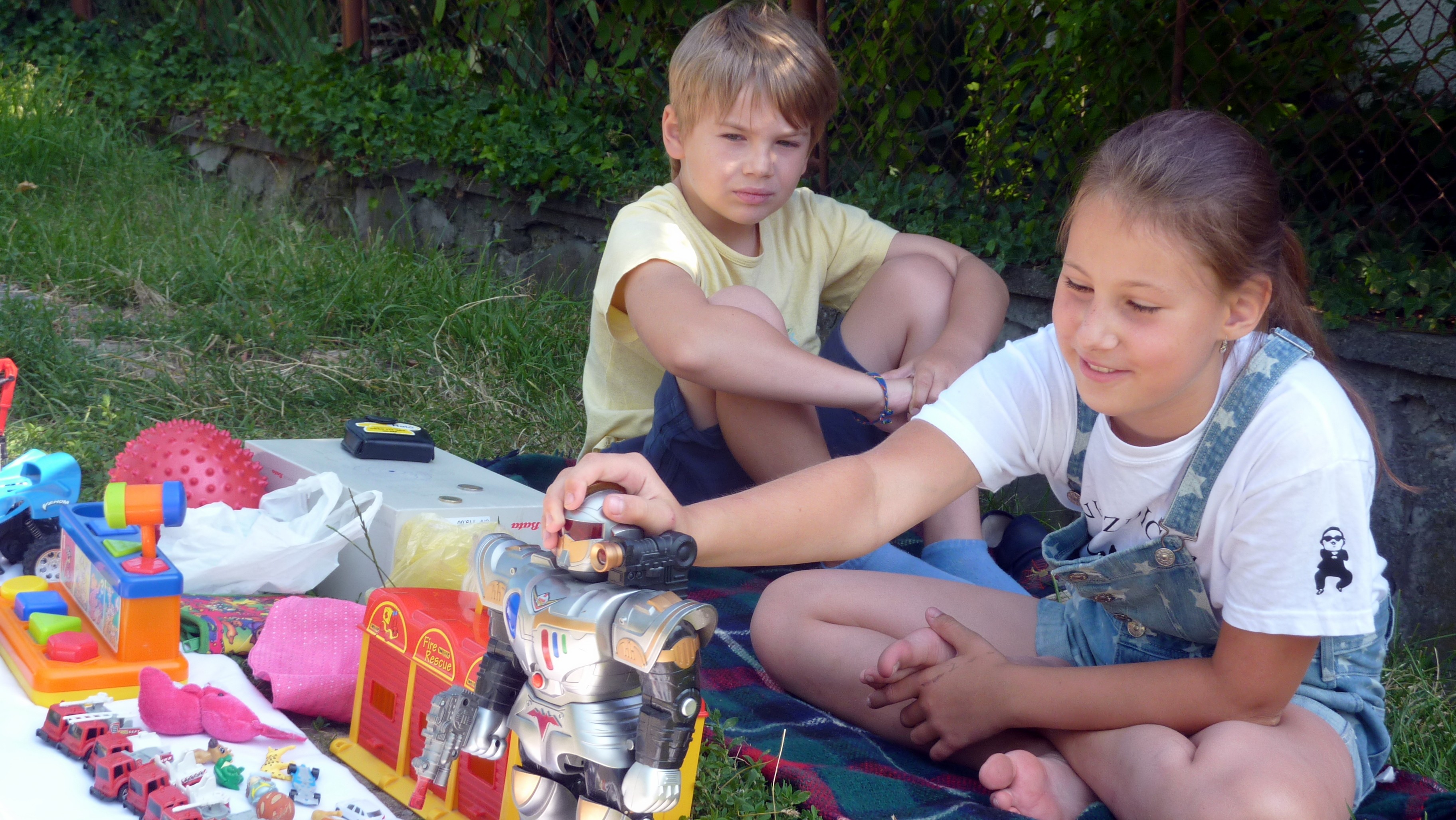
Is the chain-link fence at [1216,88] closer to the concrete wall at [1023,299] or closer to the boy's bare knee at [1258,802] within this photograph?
the concrete wall at [1023,299]

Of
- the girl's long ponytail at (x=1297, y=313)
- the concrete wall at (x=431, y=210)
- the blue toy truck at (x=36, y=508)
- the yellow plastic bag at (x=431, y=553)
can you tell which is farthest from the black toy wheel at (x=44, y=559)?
the concrete wall at (x=431, y=210)

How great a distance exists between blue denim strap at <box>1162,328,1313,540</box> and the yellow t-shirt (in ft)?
3.66

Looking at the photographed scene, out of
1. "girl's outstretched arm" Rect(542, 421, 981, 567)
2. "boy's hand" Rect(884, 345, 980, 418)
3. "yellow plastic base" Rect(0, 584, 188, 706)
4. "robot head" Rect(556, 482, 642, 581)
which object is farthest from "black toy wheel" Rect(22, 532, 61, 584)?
"boy's hand" Rect(884, 345, 980, 418)

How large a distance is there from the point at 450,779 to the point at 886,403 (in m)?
1.06

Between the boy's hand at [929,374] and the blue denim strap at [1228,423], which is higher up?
the blue denim strap at [1228,423]

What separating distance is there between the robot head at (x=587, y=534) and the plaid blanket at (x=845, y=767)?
570 mm

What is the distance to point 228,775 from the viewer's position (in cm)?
144

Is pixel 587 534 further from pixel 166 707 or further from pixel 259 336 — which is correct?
pixel 259 336

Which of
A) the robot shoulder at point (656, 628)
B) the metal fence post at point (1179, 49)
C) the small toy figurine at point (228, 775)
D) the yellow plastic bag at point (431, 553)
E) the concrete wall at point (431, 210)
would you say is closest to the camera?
the robot shoulder at point (656, 628)

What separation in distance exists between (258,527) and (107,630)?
37 centimetres

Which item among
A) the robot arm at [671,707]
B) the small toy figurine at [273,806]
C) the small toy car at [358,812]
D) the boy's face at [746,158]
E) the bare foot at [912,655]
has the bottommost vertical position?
the small toy car at [358,812]

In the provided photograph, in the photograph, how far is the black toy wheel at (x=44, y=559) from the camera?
2.00 meters

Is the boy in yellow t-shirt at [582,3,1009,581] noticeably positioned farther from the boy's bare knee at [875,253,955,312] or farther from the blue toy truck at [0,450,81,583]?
the blue toy truck at [0,450,81,583]

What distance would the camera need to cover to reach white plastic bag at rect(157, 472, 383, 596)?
2006 mm
